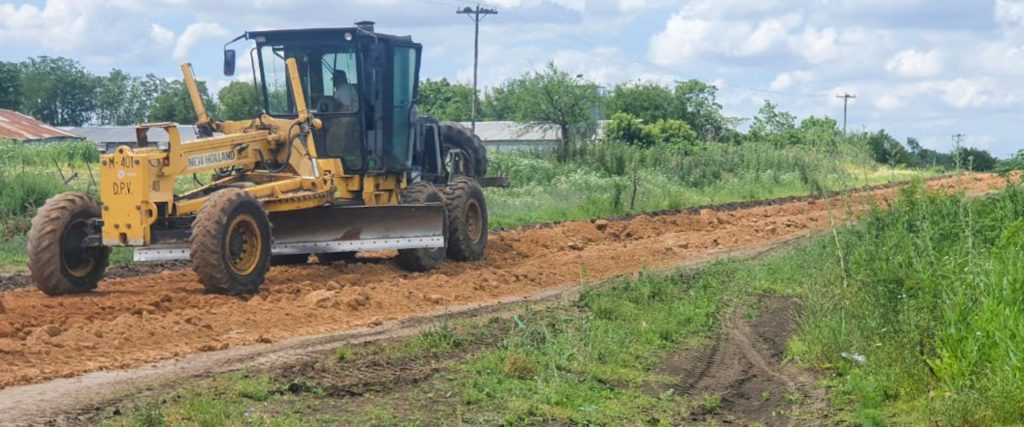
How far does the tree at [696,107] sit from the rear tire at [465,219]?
64408 millimetres

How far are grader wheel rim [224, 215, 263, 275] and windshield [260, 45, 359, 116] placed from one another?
3.39m

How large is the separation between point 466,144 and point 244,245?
693 centimetres

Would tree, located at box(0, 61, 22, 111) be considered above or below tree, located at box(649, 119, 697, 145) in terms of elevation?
above

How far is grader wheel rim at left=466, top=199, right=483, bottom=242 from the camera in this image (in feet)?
64.8

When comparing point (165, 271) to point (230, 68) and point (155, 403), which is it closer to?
point (230, 68)

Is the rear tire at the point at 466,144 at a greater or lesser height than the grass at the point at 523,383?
greater

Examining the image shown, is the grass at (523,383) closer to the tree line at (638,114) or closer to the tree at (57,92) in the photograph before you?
the tree line at (638,114)

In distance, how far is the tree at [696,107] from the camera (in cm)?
8394

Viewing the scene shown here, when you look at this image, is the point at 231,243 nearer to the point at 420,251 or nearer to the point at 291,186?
the point at 291,186

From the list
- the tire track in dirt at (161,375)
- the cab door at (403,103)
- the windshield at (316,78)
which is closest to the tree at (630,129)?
the cab door at (403,103)

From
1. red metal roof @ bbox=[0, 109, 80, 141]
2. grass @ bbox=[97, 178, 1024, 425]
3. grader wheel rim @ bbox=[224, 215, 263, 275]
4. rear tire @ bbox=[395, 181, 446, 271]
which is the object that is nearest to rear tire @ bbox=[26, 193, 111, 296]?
grader wheel rim @ bbox=[224, 215, 263, 275]

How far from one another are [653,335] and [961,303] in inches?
133

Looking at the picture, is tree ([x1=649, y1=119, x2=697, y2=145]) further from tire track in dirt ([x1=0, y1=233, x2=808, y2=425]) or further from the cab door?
tire track in dirt ([x1=0, y1=233, x2=808, y2=425])

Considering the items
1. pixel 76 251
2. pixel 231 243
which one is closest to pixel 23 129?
pixel 76 251
